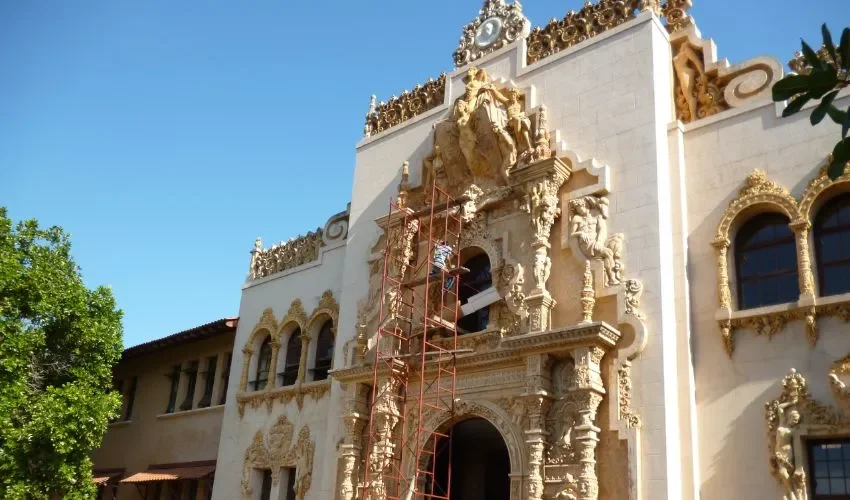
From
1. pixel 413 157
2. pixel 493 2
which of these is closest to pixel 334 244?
pixel 413 157

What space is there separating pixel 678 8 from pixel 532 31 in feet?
9.93

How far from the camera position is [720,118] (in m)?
13.7

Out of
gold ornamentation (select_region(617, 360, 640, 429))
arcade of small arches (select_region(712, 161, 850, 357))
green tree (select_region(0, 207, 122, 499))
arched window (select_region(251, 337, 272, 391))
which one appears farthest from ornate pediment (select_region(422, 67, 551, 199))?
green tree (select_region(0, 207, 122, 499))

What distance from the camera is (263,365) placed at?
21.3 m

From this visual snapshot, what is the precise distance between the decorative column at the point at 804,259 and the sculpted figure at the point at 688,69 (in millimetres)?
3296

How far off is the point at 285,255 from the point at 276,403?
13.5 ft

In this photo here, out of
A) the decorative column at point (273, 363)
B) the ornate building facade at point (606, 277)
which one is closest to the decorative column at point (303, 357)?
the ornate building facade at point (606, 277)

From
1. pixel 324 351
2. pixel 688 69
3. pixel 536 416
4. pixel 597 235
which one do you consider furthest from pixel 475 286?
pixel 688 69

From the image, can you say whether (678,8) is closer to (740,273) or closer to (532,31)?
(532,31)

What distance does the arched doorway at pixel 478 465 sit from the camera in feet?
58.0

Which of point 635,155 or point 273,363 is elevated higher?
point 635,155

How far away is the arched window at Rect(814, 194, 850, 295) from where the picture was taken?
11906 millimetres

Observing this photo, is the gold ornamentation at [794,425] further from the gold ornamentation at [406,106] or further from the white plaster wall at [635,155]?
the gold ornamentation at [406,106]

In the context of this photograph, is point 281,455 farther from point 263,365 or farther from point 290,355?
point 263,365
